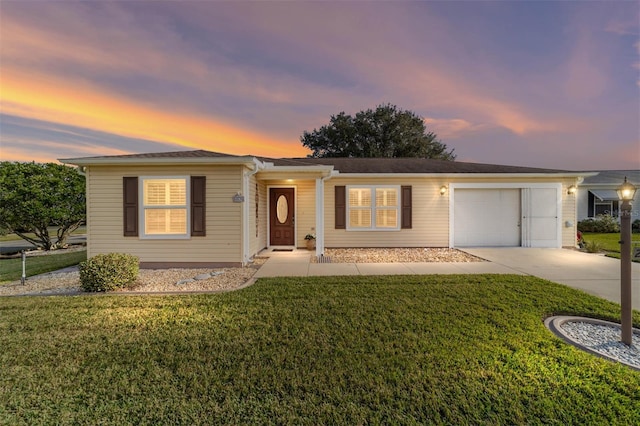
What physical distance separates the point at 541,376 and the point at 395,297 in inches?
90.5

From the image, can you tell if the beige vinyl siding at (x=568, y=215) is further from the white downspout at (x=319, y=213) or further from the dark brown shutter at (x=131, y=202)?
the dark brown shutter at (x=131, y=202)

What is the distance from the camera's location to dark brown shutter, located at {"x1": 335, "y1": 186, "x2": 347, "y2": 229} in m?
10.1

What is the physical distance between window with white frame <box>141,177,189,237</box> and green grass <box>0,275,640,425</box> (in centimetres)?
308

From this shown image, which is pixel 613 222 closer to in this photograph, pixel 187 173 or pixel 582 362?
pixel 582 362

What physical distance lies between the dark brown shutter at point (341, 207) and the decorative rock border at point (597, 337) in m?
6.79

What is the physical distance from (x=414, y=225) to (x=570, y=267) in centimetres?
440

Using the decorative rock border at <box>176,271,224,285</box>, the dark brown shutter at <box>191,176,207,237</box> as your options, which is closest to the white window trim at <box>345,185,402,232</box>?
the dark brown shutter at <box>191,176,207,237</box>

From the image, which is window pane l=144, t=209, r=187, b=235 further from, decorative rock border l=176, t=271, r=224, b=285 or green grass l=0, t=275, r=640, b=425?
green grass l=0, t=275, r=640, b=425

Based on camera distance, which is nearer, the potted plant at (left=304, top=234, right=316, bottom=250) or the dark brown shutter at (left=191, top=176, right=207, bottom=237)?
the dark brown shutter at (left=191, top=176, right=207, bottom=237)

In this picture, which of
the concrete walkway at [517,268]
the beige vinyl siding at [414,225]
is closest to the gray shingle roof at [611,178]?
the concrete walkway at [517,268]

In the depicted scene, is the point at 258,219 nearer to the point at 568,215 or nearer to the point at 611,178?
the point at 568,215

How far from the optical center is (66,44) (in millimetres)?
8367

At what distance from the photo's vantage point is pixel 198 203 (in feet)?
23.8

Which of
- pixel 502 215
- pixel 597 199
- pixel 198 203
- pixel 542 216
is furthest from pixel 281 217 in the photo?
pixel 597 199
